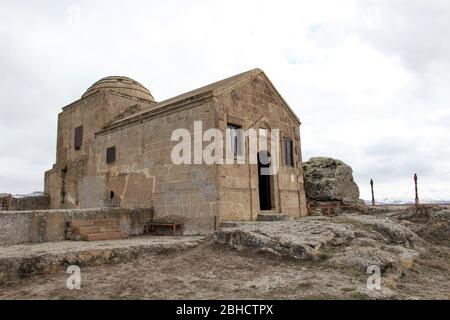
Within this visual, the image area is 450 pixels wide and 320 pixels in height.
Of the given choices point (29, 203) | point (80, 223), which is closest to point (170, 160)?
point (80, 223)

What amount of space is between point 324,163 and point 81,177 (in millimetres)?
10789

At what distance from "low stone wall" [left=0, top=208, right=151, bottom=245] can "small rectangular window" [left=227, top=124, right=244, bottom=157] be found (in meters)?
3.97

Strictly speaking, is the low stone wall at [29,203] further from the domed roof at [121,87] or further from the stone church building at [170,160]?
the domed roof at [121,87]

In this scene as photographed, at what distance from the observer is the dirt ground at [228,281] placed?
5.26 m

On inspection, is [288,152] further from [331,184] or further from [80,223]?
[80,223]

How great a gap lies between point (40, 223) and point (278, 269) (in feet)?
20.9

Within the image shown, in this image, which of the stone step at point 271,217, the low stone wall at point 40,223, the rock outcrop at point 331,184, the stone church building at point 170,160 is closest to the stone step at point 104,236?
the low stone wall at point 40,223

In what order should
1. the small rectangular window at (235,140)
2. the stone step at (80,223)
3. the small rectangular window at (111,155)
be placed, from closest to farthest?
the stone step at (80,223), the small rectangular window at (235,140), the small rectangular window at (111,155)

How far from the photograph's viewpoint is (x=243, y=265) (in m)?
7.02

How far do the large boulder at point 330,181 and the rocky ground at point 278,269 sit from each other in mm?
5958

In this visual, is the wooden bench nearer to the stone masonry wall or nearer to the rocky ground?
the stone masonry wall

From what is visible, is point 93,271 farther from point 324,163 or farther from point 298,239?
point 324,163

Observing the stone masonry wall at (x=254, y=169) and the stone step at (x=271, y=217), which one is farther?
the stone step at (x=271, y=217)
